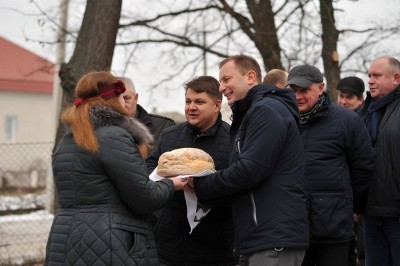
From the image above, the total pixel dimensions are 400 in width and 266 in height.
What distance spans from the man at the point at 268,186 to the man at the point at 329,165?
2.13 ft

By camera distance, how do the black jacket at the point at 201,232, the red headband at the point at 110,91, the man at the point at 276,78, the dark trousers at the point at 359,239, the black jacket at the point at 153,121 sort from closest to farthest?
1. the red headband at the point at 110,91
2. the black jacket at the point at 201,232
3. the man at the point at 276,78
4. the black jacket at the point at 153,121
5. the dark trousers at the point at 359,239

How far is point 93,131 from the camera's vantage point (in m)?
3.75

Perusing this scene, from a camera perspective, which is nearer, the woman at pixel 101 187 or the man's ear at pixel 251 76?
the woman at pixel 101 187

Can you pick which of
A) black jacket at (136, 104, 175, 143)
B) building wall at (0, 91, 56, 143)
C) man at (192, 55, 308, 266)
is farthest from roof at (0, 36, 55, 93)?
man at (192, 55, 308, 266)

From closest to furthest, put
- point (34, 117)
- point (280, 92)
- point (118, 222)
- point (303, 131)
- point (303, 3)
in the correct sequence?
point (118, 222)
point (280, 92)
point (303, 131)
point (303, 3)
point (34, 117)

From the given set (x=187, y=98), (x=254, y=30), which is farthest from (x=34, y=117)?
(x=187, y=98)

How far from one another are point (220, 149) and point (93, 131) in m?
1.22

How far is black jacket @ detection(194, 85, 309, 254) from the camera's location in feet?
12.1

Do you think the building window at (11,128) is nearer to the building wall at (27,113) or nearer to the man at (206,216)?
the building wall at (27,113)

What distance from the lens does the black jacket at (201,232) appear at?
4543 mm

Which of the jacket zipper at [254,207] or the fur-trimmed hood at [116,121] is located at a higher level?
the fur-trimmed hood at [116,121]

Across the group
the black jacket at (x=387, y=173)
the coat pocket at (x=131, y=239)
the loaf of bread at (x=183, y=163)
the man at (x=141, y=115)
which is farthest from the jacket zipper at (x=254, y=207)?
the man at (x=141, y=115)

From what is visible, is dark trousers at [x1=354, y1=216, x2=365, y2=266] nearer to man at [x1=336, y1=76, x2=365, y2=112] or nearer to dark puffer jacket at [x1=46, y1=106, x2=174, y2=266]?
man at [x1=336, y1=76, x2=365, y2=112]

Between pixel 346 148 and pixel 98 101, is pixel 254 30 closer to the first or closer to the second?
pixel 346 148
